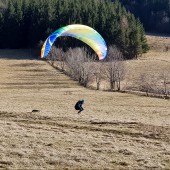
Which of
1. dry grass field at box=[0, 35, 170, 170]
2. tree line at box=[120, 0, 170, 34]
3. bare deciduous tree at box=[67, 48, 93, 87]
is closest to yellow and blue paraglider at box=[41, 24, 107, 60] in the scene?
dry grass field at box=[0, 35, 170, 170]

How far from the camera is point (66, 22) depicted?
83.5 meters

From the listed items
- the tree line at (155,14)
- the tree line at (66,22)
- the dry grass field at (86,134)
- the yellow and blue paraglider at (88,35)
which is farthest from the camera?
the tree line at (155,14)

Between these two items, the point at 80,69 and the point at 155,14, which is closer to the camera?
the point at 80,69

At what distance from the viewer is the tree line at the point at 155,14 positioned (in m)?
124

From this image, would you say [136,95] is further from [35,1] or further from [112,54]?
[35,1]

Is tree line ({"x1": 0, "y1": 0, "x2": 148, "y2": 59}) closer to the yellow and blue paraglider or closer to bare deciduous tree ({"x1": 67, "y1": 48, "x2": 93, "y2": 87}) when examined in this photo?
bare deciduous tree ({"x1": 67, "y1": 48, "x2": 93, "y2": 87})

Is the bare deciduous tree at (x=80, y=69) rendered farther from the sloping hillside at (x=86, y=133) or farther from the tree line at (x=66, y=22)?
the tree line at (x=66, y=22)

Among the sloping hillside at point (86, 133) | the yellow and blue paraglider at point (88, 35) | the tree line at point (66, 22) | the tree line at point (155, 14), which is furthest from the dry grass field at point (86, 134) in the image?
the tree line at point (155, 14)

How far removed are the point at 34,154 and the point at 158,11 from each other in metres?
118

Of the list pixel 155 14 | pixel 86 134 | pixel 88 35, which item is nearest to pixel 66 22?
pixel 155 14

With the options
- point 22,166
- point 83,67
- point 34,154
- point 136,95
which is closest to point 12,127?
point 34,154

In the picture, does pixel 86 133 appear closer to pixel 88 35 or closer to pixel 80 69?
pixel 88 35

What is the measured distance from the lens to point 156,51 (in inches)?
3359

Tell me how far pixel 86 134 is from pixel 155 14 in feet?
374
